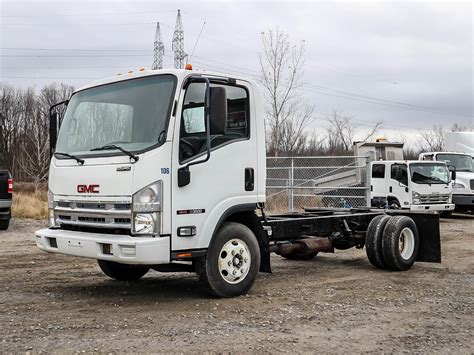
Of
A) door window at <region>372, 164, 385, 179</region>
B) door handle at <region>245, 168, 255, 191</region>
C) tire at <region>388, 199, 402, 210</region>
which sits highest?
door window at <region>372, 164, 385, 179</region>

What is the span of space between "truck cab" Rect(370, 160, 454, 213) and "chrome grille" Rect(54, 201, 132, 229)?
1278 cm

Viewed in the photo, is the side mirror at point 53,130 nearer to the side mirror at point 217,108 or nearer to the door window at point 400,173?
the side mirror at point 217,108

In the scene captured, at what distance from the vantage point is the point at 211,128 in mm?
6469

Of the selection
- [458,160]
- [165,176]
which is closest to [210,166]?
[165,176]

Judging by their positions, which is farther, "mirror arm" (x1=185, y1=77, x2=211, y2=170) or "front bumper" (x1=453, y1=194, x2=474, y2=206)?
"front bumper" (x1=453, y1=194, x2=474, y2=206)

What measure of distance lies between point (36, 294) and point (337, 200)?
12.5 metres

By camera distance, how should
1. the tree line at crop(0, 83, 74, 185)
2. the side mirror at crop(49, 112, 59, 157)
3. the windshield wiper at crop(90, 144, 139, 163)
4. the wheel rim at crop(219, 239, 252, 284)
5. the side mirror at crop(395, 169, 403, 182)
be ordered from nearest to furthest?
1. the windshield wiper at crop(90, 144, 139, 163)
2. the wheel rim at crop(219, 239, 252, 284)
3. the side mirror at crop(49, 112, 59, 157)
4. the side mirror at crop(395, 169, 403, 182)
5. the tree line at crop(0, 83, 74, 185)

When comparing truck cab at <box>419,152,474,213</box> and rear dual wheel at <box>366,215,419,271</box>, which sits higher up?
truck cab at <box>419,152,474,213</box>

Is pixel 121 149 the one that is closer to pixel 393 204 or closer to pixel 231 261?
pixel 231 261

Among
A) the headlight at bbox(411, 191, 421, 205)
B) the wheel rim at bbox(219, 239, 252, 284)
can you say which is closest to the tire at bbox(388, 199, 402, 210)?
the headlight at bbox(411, 191, 421, 205)

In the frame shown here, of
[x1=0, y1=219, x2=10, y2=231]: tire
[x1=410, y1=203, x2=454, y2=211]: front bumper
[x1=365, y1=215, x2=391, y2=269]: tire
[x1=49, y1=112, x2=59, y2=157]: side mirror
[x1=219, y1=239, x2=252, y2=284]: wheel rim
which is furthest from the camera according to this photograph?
[x1=410, y1=203, x2=454, y2=211]: front bumper

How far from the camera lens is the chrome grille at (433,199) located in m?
18.5

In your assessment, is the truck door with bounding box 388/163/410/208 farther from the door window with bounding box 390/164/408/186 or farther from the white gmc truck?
the white gmc truck

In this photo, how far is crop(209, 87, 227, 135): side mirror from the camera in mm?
6371
